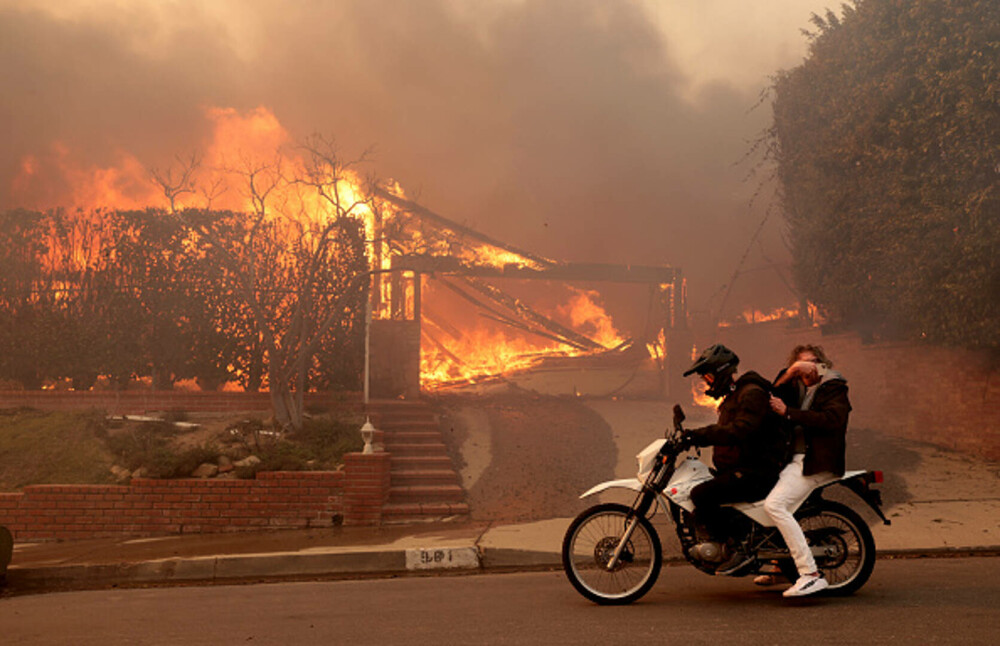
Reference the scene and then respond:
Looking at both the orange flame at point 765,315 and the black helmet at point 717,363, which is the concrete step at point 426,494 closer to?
the black helmet at point 717,363

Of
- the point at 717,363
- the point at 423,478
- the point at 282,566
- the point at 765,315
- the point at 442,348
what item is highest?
the point at 765,315

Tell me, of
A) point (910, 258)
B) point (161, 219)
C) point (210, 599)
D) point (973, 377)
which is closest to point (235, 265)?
point (161, 219)

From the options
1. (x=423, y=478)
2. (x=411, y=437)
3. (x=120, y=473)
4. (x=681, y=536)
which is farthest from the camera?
(x=411, y=437)

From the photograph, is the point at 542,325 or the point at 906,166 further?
the point at 542,325

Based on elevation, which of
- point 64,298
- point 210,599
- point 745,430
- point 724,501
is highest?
point 64,298

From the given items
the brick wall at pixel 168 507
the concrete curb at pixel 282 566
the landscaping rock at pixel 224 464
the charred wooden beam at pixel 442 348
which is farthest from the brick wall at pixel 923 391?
the landscaping rock at pixel 224 464

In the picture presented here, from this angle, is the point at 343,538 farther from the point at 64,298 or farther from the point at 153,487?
the point at 64,298

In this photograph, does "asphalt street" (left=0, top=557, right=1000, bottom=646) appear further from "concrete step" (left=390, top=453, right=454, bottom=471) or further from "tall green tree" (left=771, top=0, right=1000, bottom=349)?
"tall green tree" (left=771, top=0, right=1000, bottom=349)

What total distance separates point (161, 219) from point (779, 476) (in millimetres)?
14565

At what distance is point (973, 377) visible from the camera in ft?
50.1

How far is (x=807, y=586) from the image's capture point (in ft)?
19.1

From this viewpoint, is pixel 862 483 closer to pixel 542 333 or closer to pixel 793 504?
pixel 793 504

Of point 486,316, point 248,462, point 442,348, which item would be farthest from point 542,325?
point 248,462

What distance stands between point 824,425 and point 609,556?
1.71 meters
